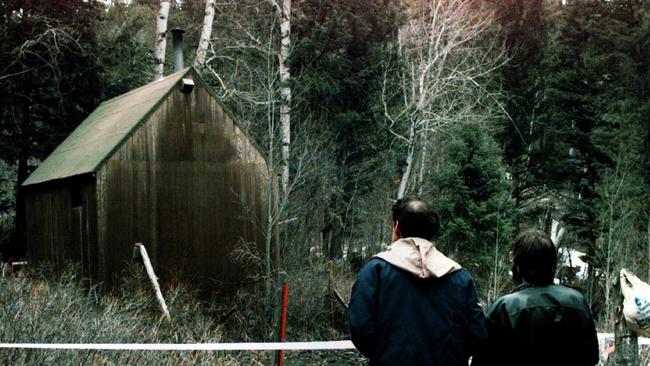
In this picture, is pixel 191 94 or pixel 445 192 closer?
pixel 191 94

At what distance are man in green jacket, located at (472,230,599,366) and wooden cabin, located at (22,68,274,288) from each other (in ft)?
35.9

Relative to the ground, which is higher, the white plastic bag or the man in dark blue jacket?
the man in dark blue jacket

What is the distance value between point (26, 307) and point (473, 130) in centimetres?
1422

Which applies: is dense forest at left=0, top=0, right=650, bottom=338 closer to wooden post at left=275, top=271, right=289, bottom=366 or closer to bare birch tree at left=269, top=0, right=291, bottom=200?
bare birch tree at left=269, top=0, right=291, bottom=200

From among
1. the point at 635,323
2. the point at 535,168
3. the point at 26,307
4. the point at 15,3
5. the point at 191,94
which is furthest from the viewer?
the point at 535,168

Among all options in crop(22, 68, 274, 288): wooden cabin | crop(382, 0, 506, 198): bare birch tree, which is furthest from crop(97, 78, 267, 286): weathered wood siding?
crop(382, 0, 506, 198): bare birch tree

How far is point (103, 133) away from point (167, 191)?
2.72 metres

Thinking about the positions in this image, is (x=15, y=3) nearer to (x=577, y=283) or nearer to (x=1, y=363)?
(x=1, y=363)

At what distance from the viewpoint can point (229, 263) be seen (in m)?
14.5

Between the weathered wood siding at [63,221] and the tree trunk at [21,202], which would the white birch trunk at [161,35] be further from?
the weathered wood siding at [63,221]

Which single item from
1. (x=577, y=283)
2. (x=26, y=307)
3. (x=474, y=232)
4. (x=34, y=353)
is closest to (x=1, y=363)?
(x=34, y=353)

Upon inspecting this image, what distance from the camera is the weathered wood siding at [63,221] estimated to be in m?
13.5

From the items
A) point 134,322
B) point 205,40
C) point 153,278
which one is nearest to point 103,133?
point 153,278

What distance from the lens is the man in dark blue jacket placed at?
337 cm
